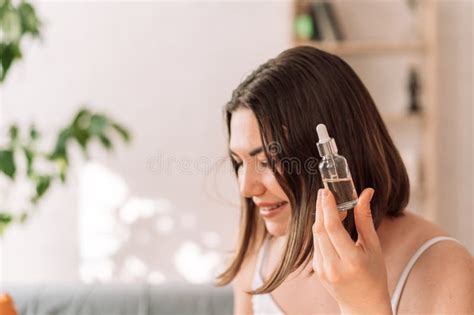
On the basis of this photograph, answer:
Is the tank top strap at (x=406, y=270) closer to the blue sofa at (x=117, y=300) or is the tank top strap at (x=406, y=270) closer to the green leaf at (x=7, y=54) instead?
the blue sofa at (x=117, y=300)

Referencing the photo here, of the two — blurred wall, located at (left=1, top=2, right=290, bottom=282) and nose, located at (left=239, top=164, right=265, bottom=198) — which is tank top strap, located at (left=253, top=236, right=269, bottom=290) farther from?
blurred wall, located at (left=1, top=2, right=290, bottom=282)

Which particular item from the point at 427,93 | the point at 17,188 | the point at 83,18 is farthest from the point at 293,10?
the point at 17,188

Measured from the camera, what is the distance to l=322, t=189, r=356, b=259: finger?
867 millimetres

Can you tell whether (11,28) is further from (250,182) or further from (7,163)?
(250,182)

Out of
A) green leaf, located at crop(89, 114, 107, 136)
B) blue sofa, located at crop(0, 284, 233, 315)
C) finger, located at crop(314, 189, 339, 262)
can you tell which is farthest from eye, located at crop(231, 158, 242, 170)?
green leaf, located at crop(89, 114, 107, 136)

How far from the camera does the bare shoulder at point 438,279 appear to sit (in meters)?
1.08

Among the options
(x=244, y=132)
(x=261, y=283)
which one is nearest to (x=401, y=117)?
(x=261, y=283)

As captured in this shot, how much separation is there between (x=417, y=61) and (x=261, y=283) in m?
1.60

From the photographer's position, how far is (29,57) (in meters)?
2.62

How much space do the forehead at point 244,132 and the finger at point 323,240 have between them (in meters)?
0.32

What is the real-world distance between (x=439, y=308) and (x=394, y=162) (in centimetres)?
28

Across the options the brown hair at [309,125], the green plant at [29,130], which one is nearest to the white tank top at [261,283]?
the brown hair at [309,125]

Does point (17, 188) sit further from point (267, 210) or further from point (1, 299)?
point (267, 210)

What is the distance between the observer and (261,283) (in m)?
1.54
